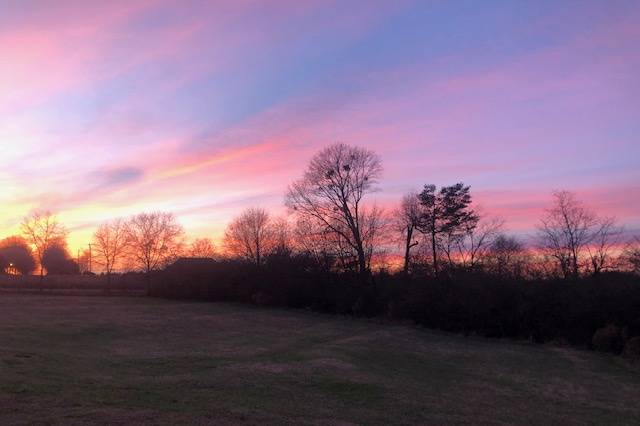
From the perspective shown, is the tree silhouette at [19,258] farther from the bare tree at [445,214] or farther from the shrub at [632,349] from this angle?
the shrub at [632,349]

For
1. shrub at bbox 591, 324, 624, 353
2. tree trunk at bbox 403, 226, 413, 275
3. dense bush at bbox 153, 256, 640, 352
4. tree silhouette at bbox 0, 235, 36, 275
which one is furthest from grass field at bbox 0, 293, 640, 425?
Result: tree silhouette at bbox 0, 235, 36, 275

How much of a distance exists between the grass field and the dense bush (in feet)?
10.0

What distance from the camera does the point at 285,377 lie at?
16.6 meters

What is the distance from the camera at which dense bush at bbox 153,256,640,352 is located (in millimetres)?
31344

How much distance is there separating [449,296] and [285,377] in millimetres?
24302

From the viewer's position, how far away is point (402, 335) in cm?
3362

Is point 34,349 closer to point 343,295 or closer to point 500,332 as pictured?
point 500,332

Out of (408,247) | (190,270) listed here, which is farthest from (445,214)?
(190,270)

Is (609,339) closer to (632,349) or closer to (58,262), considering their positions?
(632,349)

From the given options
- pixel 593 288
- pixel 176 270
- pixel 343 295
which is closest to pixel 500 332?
pixel 593 288

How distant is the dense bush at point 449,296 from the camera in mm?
31344

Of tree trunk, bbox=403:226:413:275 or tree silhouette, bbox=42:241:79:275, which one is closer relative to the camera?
tree trunk, bbox=403:226:413:275

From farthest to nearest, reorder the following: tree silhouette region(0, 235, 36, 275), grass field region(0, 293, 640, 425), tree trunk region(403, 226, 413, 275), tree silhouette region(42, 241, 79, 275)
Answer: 1. tree silhouette region(0, 235, 36, 275)
2. tree silhouette region(42, 241, 79, 275)
3. tree trunk region(403, 226, 413, 275)
4. grass field region(0, 293, 640, 425)

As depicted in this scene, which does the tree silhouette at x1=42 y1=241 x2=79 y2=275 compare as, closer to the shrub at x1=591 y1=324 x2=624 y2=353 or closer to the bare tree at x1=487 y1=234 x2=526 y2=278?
the bare tree at x1=487 y1=234 x2=526 y2=278
